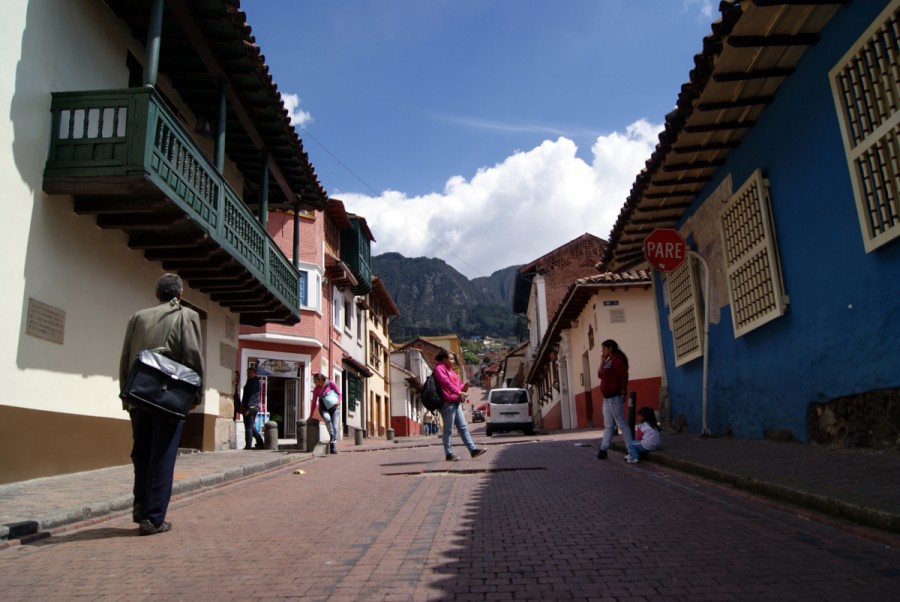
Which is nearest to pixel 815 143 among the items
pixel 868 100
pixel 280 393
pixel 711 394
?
pixel 868 100

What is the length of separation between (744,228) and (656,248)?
1425 mm

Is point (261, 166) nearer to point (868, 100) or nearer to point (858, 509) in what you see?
point (868, 100)

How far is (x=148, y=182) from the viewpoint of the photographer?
865 centimetres

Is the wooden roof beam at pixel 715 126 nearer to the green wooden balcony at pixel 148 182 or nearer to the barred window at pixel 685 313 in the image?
the barred window at pixel 685 313

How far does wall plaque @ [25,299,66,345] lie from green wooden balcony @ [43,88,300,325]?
4.53ft

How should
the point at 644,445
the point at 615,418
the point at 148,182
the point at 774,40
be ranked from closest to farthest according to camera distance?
the point at 774,40 → the point at 148,182 → the point at 644,445 → the point at 615,418

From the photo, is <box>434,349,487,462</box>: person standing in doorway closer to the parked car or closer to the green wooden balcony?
the green wooden balcony

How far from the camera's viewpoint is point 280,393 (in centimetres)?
2484

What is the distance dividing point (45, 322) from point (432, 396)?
5185 millimetres

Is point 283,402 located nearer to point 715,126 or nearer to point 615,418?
point 615,418

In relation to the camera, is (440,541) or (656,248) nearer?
(440,541)

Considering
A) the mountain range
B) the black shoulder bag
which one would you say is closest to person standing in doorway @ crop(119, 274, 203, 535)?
the black shoulder bag

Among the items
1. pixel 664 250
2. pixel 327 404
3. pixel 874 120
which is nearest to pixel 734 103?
pixel 874 120

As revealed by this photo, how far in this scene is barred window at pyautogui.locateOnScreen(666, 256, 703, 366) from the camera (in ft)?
38.0
